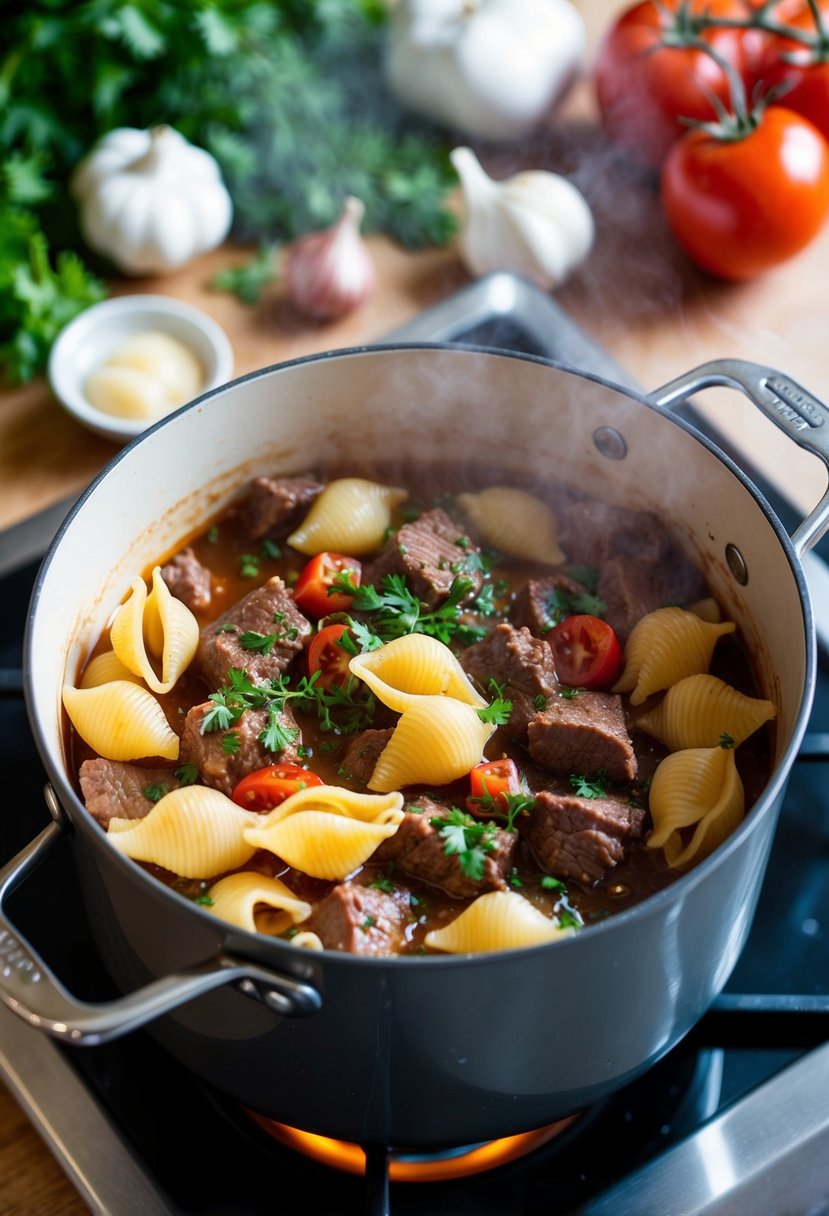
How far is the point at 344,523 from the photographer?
2.37 meters

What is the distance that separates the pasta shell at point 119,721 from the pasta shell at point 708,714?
2.76 ft

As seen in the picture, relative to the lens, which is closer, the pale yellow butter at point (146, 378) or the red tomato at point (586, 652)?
the red tomato at point (586, 652)

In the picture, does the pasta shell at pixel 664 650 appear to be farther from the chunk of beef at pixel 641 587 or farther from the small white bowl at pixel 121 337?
the small white bowl at pixel 121 337

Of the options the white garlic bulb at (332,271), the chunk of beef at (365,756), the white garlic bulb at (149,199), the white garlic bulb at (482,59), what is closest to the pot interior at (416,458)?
the chunk of beef at (365,756)

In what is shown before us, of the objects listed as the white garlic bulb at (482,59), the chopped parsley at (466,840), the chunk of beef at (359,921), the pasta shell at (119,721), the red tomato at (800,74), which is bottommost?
the pasta shell at (119,721)

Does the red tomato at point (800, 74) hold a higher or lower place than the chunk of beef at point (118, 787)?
higher

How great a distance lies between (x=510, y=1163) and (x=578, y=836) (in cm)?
52

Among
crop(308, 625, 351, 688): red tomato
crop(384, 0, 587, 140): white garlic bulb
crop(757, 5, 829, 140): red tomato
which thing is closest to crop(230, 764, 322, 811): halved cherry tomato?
crop(308, 625, 351, 688): red tomato

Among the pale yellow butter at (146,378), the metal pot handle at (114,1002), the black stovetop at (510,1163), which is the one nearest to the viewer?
the metal pot handle at (114,1002)

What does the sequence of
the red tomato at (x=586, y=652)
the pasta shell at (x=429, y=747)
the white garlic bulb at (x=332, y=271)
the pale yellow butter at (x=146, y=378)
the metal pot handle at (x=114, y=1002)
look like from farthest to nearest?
the white garlic bulb at (x=332, y=271) → the pale yellow butter at (x=146, y=378) → the red tomato at (x=586, y=652) → the pasta shell at (x=429, y=747) → the metal pot handle at (x=114, y=1002)

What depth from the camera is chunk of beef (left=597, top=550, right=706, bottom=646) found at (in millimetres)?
2217

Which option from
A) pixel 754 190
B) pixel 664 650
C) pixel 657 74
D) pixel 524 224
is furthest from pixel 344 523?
pixel 657 74

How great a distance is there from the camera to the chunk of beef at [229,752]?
6.53 ft

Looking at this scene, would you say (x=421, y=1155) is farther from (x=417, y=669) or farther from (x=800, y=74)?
(x=800, y=74)
